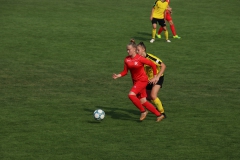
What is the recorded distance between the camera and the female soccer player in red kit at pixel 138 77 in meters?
15.3

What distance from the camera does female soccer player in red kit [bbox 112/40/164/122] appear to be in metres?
15.3

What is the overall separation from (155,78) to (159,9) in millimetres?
12186

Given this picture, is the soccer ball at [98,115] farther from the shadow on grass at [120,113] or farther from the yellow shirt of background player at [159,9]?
the yellow shirt of background player at [159,9]

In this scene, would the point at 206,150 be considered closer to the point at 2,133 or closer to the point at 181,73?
the point at 2,133

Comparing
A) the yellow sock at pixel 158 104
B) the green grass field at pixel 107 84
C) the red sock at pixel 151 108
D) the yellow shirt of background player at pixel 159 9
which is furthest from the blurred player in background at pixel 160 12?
the red sock at pixel 151 108

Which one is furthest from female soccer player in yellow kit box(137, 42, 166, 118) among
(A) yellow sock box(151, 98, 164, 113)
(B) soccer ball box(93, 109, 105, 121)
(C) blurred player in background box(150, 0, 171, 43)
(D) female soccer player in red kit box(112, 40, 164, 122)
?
(C) blurred player in background box(150, 0, 171, 43)

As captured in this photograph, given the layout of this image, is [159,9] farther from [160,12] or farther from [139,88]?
[139,88]

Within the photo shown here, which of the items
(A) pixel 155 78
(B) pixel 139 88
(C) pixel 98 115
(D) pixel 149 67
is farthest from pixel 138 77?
(C) pixel 98 115

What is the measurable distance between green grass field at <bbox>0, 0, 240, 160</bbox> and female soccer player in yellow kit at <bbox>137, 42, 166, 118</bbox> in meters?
0.56

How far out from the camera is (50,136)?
14375 millimetres

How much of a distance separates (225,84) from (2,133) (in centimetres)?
882

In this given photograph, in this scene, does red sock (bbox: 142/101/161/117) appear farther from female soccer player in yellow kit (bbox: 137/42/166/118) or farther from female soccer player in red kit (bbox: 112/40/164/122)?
female soccer player in yellow kit (bbox: 137/42/166/118)

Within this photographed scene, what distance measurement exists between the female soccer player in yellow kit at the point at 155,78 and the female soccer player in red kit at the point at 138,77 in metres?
0.22

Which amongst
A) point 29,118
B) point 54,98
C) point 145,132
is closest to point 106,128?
point 145,132
